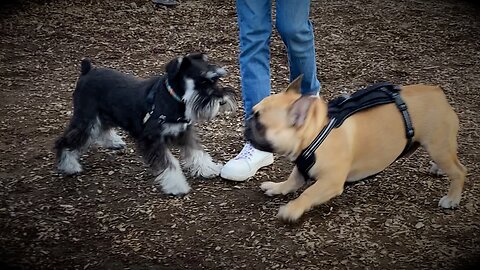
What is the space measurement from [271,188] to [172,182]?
62cm

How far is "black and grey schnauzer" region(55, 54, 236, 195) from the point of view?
3.47 metres

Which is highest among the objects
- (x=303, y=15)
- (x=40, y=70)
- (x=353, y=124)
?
(x=303, y=15)

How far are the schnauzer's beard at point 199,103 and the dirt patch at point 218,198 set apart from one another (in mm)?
544

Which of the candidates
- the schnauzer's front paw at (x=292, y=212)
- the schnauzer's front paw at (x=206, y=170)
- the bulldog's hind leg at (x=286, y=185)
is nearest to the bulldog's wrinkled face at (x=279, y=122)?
the schnauzer's front paw at (x=292, y=212)

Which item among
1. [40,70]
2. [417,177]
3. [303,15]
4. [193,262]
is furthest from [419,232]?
[40,70]

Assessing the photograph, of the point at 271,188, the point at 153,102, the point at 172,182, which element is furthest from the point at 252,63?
the point at 172,182

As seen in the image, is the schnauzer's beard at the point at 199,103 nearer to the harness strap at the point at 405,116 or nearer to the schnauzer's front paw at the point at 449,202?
the harness strap at the point at 405,116

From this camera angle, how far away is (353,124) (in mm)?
3164

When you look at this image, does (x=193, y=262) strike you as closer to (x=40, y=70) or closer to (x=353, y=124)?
(x=353, y=124)

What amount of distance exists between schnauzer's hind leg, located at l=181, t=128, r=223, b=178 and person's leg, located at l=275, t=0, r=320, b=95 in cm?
80

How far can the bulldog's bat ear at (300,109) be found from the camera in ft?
9.64

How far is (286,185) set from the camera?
3.55 metres

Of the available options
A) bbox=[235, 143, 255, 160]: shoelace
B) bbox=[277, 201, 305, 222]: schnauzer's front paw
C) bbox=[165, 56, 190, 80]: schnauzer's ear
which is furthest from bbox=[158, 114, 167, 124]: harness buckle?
bbox=[277, 201, 305, 222]: schnauzer's front paw

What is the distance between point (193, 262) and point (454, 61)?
4.04 metres
